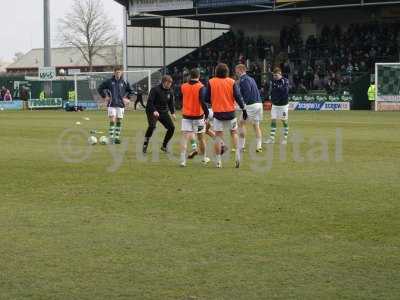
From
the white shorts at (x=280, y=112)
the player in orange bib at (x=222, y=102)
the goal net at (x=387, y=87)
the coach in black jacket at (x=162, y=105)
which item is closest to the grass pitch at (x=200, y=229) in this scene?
the player in orange bib at (x=222, y=102)

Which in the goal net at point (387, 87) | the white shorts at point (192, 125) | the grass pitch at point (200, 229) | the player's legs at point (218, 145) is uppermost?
the goal net at point (387, 87)

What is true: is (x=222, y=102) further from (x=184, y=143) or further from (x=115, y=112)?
(x=115, y=112)

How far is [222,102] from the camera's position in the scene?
1496 centimetres

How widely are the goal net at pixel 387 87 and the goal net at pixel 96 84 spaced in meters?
16.6

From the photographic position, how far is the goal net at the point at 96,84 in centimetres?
5434

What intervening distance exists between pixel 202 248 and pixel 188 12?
48.4 meters

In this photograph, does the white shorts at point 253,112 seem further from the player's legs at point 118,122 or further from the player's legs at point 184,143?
the player's legs at point 118,122

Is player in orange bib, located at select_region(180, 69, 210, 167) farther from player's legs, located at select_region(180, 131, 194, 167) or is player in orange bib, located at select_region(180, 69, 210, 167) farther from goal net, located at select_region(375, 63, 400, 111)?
goal net, located at select_region(375, 63, 400, 111)

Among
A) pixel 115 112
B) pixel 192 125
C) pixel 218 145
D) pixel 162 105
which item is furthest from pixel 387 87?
pixel 218 145

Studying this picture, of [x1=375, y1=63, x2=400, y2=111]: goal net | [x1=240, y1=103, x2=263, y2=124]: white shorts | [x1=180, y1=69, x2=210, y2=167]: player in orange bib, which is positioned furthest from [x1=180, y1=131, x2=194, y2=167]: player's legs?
[x1=375, y1=63, x2=400, y2=111]: goal net

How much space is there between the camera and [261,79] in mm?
50219

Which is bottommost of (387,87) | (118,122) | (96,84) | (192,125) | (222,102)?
(118,122)

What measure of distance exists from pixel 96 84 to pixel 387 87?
67.9 feet

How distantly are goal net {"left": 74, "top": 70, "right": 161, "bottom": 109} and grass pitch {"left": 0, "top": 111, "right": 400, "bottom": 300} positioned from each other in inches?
1501
